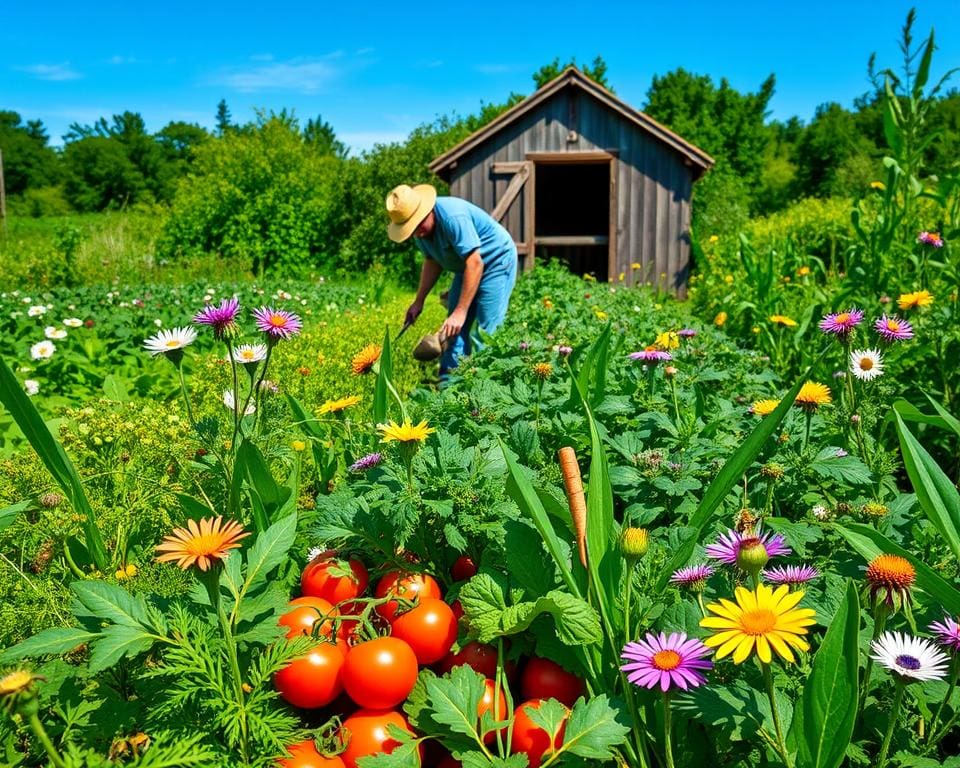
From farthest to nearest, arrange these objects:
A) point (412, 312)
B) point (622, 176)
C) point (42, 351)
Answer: point (622, 176)
point (42, 351)
point (412, 312)

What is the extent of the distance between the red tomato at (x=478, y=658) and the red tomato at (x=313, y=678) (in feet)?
0.69

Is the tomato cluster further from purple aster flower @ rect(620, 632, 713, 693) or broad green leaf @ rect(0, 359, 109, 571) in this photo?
broad green leaf @ rect(0, 359, 109, 571)

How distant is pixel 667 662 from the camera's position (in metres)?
0.98

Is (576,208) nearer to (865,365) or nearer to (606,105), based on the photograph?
(606,105)

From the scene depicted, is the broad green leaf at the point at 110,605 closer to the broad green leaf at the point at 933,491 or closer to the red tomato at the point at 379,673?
the red tomato at the point at 379,673

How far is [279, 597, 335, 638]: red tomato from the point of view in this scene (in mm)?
1325

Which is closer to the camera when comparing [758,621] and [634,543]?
[758,621]

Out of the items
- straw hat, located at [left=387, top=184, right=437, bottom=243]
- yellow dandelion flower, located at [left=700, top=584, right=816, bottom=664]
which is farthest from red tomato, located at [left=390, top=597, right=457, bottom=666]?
straw hat, located at [left=387, top=184, right=437, bottom=243]

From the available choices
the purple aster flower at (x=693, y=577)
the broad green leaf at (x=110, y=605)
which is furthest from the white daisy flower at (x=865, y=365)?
the broad green leaf at (x=110, y=605)

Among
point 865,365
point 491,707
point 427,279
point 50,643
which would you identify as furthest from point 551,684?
point 427,279

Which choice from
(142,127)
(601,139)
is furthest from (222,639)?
(142,127)

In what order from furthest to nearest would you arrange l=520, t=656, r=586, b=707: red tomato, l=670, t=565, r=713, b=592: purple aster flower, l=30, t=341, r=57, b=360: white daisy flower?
l=30, t=341, r=57, b=360: white daisy flower, l=520, t=656, r=586, b=707: red tomato, l=670, t=565, r=713, b=592: purple aster flower

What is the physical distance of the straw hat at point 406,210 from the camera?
13.5ft

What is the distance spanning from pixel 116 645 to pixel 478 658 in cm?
62
